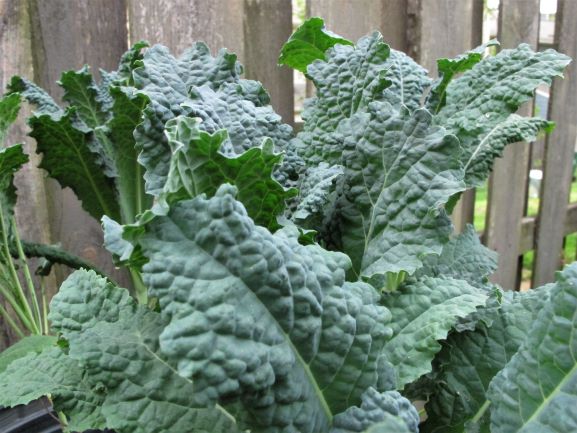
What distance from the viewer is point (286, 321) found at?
0.53 m

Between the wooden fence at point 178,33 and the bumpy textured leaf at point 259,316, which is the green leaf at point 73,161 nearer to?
the wooden fence at point 178,33

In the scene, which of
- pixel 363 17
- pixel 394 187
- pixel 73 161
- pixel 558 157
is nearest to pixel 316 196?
pixel 394 187

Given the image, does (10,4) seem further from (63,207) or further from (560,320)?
(560,320)

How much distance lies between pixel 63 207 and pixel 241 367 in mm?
1219

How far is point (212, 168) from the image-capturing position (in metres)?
0.59

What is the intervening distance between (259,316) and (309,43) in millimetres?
665

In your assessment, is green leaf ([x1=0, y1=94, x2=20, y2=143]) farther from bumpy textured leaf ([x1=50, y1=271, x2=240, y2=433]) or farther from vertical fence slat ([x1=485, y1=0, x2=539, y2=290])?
vertical fence slat ([x1=485, y1=0, x2=539, y2=290])

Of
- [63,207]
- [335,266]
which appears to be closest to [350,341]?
[335,266]

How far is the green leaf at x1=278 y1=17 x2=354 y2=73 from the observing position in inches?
40.2

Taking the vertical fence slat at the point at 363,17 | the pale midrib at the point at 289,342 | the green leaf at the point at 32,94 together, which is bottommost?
the pale midrib at the point at 289,342

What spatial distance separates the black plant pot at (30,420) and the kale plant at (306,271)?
0.80 feet

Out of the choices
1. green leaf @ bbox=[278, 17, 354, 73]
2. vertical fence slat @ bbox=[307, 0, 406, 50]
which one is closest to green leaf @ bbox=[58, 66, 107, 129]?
green leaf @ bbox=[278, 17, 354, 73]

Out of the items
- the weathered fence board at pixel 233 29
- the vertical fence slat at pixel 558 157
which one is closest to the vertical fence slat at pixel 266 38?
the weathered fence board at pixel 233 29

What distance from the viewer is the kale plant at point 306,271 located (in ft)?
1.63
